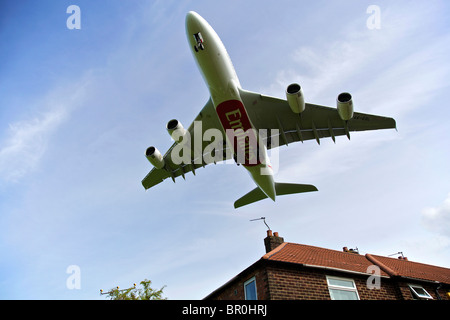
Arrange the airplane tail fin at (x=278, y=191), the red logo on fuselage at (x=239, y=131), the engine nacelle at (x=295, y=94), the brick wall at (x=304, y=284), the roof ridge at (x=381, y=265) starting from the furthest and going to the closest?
1. the airplane tail fin at (x=278, y=191)
2. the roof ridge at (x=381, y=265)
3. the red logo on fuselage at (x=239, y=131)
4. the engine nacelle at (x=295, y=94)
5. the brick wall at (x=304, y=284)

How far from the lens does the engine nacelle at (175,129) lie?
1692 centimetres

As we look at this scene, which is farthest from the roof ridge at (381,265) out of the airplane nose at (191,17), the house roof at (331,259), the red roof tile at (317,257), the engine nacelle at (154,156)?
the airplane nose at (191,17)

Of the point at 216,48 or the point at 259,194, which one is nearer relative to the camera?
the point at 216,48

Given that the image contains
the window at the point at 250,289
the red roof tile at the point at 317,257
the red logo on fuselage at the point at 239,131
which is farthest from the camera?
the red logo on fuselage at the point at 239,131

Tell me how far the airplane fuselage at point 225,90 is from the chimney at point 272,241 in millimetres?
4173

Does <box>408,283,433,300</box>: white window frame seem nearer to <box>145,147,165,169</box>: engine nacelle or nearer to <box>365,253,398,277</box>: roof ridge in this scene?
<box>365,253,398,277</box>: roof ridge

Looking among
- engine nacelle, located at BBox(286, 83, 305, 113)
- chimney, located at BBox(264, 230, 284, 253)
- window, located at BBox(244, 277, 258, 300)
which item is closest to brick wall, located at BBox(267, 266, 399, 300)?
window, located at BBox(244, 277, 258, 300)

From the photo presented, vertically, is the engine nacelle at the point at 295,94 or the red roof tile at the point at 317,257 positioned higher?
the engine nacelle at the point at 295,94

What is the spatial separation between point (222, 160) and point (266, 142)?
362 cm

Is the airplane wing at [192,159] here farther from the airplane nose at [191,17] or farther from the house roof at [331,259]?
the house roof at [331,259]

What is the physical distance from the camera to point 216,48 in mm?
14180

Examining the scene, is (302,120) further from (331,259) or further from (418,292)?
(418,292)
